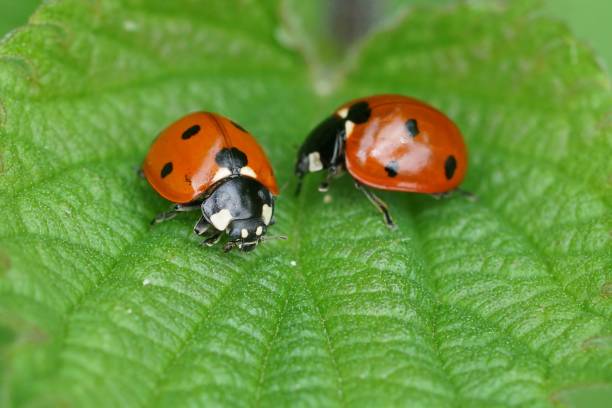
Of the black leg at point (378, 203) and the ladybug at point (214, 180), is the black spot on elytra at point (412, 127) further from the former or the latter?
→ the ladybug at point (214, 180)

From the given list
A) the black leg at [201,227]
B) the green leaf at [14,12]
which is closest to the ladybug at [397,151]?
the black leg at [201,227]

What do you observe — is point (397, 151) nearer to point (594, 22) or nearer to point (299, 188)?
point (299, 188)

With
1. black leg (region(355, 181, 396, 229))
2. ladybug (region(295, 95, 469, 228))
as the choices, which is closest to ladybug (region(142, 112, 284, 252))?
ladybug (region(295, 95, 469, 228))

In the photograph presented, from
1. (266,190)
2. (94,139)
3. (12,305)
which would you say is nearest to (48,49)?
(94,139)

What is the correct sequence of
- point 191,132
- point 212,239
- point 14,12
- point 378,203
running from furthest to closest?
point 14,12, point 378,203, point 191,132, point 212,239

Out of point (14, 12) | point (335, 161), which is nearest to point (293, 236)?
point (335, 161)

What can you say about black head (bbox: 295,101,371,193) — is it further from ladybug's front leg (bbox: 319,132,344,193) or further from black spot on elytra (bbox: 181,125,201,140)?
black spot on elytra (bbox: 181,125,201,140)

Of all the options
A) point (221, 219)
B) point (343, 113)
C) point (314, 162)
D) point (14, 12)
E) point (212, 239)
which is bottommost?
point (212, 239)

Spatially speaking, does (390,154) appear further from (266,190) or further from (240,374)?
(240,374)
